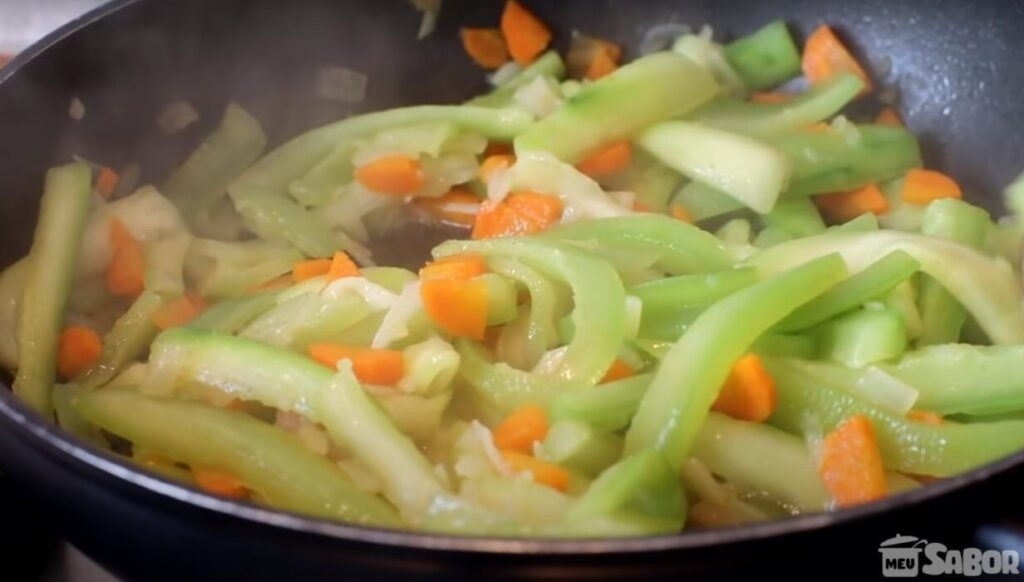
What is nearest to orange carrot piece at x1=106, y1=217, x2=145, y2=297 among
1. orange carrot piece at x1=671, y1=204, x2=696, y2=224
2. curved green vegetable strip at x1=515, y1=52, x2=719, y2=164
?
curved green vegetable strip at x1=515, y1=52, x2=719, y2=164

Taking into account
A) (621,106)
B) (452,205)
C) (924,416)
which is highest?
(621,106)

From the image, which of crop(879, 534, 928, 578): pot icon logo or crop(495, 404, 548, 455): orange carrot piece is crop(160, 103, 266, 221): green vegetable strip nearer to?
crop(495, 404, 548, 455): orange carrot piece

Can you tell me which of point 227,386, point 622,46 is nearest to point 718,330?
point 227,386

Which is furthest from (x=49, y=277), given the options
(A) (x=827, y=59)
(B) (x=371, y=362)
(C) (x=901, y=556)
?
(A) (x=827, y=59)

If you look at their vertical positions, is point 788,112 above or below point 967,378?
above

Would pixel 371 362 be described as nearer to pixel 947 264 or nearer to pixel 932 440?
pixel 932 440

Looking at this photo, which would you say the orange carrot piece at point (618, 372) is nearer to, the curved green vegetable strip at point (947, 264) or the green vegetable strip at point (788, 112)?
the curved green vegetable strip at point (947, 264)

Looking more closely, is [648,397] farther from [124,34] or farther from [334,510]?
[124,34]
